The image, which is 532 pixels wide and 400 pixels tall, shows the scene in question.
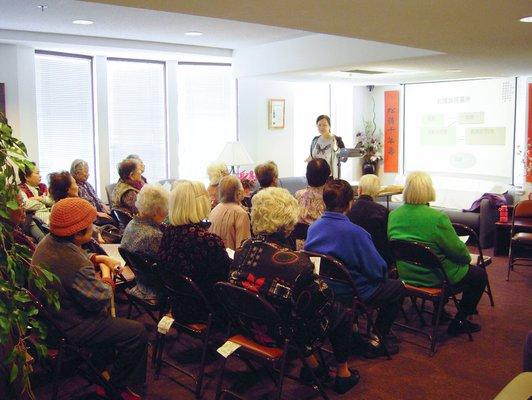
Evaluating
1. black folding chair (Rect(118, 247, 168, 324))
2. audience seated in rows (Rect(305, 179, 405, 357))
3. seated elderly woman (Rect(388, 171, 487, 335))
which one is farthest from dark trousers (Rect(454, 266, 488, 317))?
black folding chair (Rect(118, 247, 168, 324))

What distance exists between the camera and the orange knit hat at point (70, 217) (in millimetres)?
2965

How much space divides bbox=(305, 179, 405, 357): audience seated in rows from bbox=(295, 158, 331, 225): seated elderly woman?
1.04 metres

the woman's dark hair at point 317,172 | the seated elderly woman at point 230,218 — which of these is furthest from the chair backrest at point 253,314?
the woman's dark hair at point 317,172

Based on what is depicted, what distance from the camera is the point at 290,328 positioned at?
290 cm

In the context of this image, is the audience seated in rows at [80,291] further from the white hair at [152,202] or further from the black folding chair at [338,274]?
the black folding chair at [338,274]

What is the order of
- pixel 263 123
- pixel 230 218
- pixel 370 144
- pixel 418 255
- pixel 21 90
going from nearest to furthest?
pixel 418 255
pixel 230 218
pixel 21 90
pixel 263 123
pixel 370 144

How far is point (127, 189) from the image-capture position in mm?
5488

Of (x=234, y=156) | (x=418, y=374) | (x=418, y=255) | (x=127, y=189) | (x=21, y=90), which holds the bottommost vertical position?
(x=418, y=374)

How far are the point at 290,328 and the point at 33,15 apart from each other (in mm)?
4265

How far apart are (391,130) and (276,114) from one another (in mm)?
2235

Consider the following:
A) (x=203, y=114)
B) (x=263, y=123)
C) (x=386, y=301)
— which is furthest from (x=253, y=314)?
(x=263, y=123)

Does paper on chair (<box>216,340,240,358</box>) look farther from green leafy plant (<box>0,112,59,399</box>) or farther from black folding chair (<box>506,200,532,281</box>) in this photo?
black folding chair (<box>506,200,532,281</box>)

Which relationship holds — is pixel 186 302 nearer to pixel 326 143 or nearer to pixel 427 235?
pixel 427 235

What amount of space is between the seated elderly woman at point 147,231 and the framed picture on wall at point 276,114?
5.75m
